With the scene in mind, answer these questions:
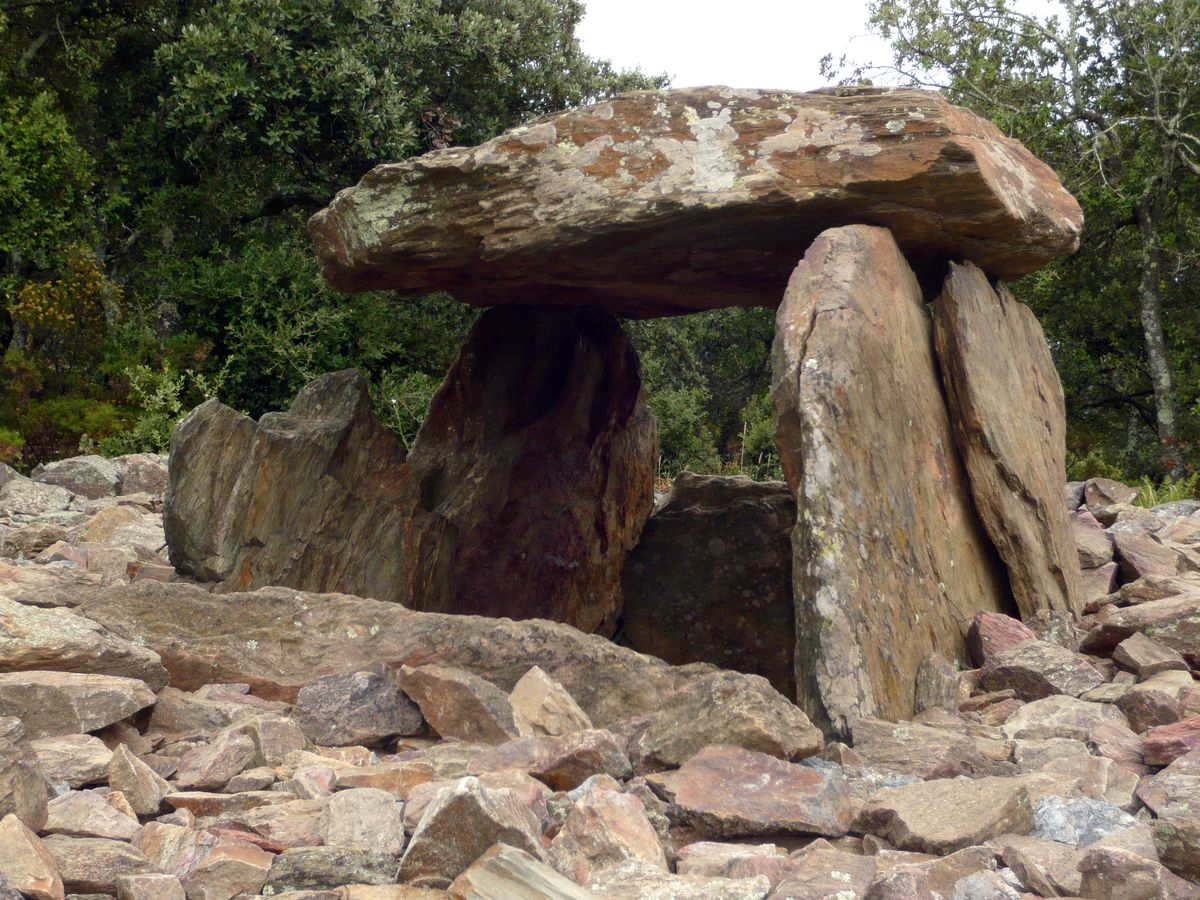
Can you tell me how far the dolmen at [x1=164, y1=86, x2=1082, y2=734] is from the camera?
4.82m

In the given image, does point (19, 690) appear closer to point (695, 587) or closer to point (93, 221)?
point (695, 587)

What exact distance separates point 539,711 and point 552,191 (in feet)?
9.06

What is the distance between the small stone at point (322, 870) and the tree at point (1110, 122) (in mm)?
16308

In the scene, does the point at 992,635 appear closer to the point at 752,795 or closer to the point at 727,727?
the point at 727,727

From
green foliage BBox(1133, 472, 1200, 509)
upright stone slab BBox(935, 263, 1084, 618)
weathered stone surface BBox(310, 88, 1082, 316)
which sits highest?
weathered stone surface BBox(310, 88, 1082, 316)

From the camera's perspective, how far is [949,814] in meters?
2.96

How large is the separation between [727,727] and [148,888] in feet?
5.61

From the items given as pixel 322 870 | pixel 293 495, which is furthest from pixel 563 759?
pixel 293 495

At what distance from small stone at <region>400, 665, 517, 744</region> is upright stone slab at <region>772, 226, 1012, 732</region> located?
119 centimetres

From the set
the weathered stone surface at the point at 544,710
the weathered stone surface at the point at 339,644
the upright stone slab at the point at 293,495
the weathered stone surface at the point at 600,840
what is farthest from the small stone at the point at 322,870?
the upright stone slab at the point at 293,495

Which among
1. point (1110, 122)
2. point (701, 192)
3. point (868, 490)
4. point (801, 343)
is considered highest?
point (1110, 122)

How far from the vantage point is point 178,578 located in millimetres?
6074

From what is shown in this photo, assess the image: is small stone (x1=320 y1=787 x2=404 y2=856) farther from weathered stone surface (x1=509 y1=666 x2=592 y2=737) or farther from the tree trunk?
the tree trunk

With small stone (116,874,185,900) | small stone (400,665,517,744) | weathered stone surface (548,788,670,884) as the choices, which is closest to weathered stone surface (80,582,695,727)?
small stone (400,665,517,744)
